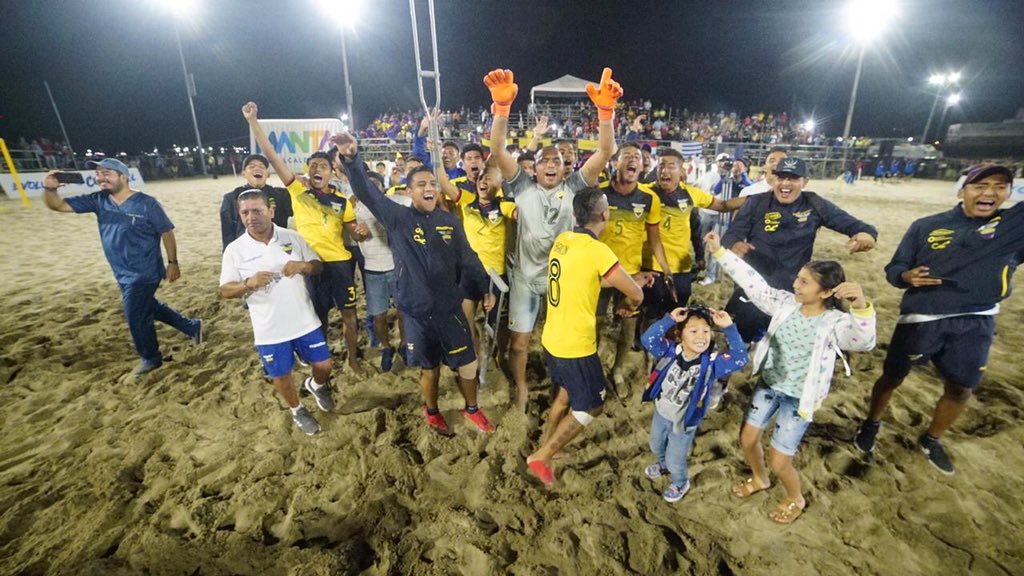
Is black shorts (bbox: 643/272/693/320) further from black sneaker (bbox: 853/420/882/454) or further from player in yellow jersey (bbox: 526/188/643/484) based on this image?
black sneaker (bbox: 853/420/882/454)

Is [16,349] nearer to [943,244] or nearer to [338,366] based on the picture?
[338,366]

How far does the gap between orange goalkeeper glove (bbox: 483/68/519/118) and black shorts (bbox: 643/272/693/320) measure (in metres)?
2.41

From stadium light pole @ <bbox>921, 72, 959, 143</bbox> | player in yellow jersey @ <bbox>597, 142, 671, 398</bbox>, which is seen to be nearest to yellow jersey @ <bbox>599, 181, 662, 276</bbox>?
player in yellow jersey @ <bbox>597, 142, 671, 398</bbox>

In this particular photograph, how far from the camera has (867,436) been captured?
136 inches

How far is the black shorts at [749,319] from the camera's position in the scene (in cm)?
379

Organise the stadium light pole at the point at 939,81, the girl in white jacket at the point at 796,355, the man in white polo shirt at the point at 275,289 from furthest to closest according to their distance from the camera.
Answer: the stadium light pole at the point at 939,81, the man in white polo shirt at the point at 275,289, the girl in white jacket at the point at 796,355

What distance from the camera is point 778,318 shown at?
2.88 m

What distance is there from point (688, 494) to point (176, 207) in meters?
17.3

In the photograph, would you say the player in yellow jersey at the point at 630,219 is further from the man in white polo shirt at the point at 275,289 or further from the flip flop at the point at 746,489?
the man in white polo shirt at the point at 275,289

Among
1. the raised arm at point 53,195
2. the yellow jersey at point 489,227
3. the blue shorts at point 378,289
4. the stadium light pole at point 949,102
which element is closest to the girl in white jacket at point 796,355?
the yellow jersey at point 489,227

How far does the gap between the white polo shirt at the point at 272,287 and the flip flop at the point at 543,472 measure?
2.18 meters

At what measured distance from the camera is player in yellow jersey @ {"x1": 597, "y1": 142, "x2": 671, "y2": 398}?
427cm

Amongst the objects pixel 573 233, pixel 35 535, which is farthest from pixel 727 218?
pixel 35 535

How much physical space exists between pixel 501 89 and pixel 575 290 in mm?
1737
